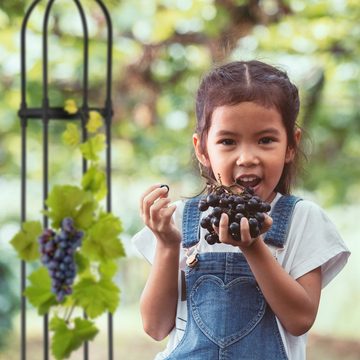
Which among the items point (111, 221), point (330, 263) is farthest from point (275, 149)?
point (111, 221)

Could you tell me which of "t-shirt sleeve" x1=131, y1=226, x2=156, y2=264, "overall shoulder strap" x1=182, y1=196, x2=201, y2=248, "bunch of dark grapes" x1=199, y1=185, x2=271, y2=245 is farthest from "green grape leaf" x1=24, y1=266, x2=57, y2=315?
"bunch of dark grapes" x1=199, y1=185, x2=271, y2=245

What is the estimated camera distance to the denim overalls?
1.46m

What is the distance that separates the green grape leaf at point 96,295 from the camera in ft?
7.77

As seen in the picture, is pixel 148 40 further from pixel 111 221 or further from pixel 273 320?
pixel 273 320

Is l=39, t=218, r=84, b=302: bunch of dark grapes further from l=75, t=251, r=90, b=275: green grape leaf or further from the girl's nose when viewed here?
the girl's nose

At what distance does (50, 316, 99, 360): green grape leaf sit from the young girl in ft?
2.78

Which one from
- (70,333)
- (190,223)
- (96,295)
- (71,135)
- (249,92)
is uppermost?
(71,135)

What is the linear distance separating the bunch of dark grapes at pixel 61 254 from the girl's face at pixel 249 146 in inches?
36.6

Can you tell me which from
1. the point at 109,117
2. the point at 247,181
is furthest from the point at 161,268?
the point at 109,117

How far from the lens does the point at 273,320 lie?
1483 mm

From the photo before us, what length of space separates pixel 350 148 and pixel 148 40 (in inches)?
63.2

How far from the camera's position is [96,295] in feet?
7.89

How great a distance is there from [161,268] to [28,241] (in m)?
0.97

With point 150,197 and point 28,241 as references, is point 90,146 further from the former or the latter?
point 150,197
